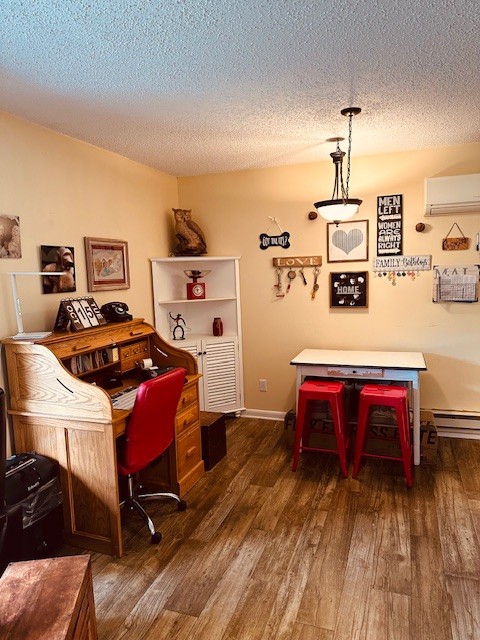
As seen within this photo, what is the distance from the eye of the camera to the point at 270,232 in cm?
418

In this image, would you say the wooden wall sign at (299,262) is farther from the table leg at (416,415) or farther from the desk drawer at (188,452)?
the desk drawer at (188,452)

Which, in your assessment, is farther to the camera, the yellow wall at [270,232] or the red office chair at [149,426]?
the yellow wall at [270,232]

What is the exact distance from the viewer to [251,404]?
Result: 447 centimetres

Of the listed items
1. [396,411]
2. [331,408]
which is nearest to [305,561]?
[331,408]

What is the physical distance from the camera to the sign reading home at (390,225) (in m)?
3.78

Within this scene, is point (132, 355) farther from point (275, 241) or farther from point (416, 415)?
point (416, 415)

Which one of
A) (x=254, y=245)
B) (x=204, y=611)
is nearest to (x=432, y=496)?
(x=204, y=611)

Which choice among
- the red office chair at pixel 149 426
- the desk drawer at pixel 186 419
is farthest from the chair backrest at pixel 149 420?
the desk drawer at pixel 186 419

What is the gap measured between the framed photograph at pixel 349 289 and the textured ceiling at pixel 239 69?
46.3 inches

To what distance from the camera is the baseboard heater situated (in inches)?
147

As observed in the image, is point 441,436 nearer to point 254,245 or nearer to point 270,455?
point 270,455

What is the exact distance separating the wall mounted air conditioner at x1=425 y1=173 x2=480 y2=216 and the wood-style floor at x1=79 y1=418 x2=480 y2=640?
79.7 inches

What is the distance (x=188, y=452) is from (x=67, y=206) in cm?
193

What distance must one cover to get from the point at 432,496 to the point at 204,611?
1.71 m
